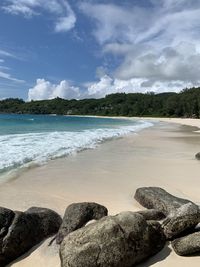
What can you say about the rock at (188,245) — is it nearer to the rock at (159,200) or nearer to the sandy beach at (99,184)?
the sandy beach at (99,184)

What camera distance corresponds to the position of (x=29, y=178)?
11.8 meters

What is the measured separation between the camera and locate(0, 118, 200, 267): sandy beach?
5793 millimetres

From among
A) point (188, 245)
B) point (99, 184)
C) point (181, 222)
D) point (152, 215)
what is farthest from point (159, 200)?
point (99, 184)

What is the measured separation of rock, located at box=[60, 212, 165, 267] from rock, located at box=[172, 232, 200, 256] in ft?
1.19

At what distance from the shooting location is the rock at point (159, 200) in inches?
296

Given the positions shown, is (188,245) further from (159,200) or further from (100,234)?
(159,200)

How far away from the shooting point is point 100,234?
508cm

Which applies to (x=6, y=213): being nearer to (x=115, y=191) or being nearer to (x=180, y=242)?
(x=180, y=242)

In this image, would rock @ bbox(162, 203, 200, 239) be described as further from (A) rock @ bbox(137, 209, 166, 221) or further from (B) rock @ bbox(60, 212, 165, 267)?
(A) rock @ bbox(137, 209, 166, 221)

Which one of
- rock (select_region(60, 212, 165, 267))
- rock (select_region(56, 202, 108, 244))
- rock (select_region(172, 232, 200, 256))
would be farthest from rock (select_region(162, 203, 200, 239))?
rock (select_region(56, 202, 108, 244))

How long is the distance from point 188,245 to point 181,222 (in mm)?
424

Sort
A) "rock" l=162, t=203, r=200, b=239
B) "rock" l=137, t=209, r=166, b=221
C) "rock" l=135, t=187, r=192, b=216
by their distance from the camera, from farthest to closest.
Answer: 1. "rock" l=135, t=187, r=192, b=216
2. "rock" l=137, t=209, r=166, b=221
3. "rock" l=162, t=203, r=200, b=239

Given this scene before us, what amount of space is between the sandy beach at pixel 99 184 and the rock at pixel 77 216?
34cm

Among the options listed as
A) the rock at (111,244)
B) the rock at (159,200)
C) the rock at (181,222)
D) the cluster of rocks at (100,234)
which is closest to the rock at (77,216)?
the cluster of rocks at (100,234)
